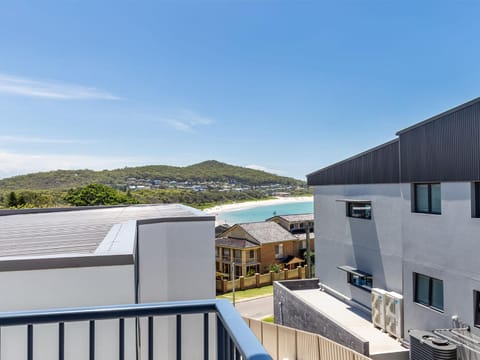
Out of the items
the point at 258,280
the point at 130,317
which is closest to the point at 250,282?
the point at 258,280

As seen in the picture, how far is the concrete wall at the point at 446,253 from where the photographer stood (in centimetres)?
738

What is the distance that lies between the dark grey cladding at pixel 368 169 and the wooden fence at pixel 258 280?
39.6 ft

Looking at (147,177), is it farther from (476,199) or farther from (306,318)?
(476,199)

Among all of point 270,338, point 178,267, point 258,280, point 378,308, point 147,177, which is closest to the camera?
point 178,267

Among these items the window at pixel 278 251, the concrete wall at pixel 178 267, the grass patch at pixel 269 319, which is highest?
the concrete wall at pixel 178 267

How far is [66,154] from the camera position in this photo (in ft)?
130

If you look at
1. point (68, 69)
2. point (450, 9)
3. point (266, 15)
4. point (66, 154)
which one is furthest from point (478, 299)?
point (66, 154)

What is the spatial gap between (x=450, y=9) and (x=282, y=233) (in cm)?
2061

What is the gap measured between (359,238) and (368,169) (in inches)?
101

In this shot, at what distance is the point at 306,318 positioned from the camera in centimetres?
1142

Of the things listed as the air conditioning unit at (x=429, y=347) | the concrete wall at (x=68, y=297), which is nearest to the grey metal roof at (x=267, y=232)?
the air conditioning unit at (x=429, y=347)

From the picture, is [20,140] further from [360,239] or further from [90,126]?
[360,239]

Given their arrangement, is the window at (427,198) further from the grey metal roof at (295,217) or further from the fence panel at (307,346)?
the grey metal roof at (295,217)

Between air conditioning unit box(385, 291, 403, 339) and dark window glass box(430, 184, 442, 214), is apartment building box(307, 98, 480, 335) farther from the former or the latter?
air conditioning unit box(385, 291, 403, 339)
